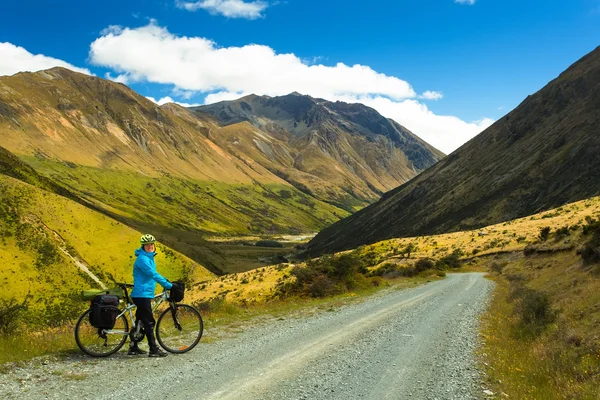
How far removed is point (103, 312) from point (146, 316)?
3.85 feet

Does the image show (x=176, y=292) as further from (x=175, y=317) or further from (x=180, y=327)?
(x=180, y=327)

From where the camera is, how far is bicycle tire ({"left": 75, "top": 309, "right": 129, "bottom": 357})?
11086 millimetres

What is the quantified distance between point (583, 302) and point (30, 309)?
6474 cm

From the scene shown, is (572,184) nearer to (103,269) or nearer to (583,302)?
(583,302)

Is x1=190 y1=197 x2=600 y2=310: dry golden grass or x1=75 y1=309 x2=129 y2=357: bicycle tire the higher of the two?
x1=75 y1=309 x2=129 y2=357: bicycle tire

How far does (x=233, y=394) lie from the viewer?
332 inches

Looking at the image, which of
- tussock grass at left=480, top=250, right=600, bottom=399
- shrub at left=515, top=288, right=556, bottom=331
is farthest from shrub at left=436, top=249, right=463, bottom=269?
shrub at left=515, top=288, right=556, bottom=331

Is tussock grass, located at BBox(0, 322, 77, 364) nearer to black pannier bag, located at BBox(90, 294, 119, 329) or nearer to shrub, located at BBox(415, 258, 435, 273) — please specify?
black pannier bag, located at BBox(90, 294, 119, 329)

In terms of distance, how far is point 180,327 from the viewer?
41.6ft

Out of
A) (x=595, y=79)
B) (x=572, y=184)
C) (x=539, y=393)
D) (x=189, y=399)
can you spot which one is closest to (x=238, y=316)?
(x=189, y=399)

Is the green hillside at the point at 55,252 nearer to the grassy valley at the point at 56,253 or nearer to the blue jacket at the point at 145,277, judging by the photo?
the grassy valley at the point at 56,253

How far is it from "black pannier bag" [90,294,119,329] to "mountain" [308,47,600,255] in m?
107

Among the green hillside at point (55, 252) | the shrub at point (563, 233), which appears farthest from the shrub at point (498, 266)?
the green hillside at point (55, 252)

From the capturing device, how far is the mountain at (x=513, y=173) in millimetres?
107500
